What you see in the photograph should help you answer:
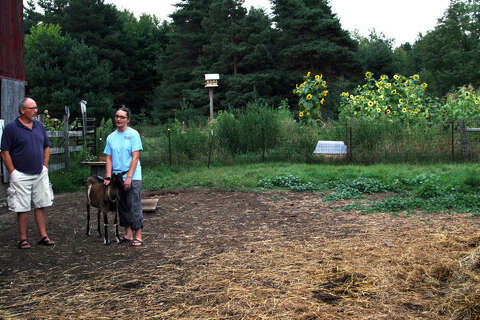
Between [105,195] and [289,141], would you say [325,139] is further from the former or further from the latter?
[105,195]

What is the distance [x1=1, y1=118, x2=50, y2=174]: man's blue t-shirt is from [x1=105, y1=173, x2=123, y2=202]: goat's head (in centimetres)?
98

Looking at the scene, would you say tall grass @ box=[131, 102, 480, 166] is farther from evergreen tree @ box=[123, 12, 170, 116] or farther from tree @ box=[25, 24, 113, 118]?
evergreen tree @ box=[123, 12, 170, 116]

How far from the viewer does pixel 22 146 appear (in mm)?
5352

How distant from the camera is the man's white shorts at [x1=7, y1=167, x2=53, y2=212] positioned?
5.34 metres

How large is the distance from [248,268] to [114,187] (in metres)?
2.03

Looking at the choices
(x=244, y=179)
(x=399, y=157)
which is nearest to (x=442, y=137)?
(x=399, y=157)

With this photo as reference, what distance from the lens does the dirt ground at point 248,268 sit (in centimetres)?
352

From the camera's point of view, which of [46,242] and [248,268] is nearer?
[248,268]

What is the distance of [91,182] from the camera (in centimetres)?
586

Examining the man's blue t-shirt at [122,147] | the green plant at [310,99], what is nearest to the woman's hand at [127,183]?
the man's blue t-shirt at [122,147]

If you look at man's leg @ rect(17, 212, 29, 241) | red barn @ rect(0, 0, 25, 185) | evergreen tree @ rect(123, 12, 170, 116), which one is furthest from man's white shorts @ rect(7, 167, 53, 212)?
evergreen tree @ rect(123, 12, 170, 116)

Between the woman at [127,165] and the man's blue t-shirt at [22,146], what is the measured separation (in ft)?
2.91

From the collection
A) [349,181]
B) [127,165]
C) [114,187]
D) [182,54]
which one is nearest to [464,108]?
[349,181]

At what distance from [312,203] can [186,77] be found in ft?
102
